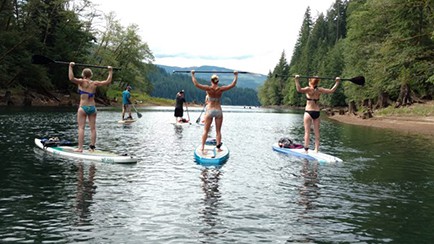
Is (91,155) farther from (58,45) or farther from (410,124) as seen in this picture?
(58,45)

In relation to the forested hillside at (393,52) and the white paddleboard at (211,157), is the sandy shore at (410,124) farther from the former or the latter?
the white paddleboard at (211,157)

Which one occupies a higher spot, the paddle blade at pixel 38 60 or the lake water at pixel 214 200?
the paddle blade at pixel 38 60

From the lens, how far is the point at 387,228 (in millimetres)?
7871

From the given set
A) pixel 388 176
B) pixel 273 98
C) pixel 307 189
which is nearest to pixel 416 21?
pixel 388 176

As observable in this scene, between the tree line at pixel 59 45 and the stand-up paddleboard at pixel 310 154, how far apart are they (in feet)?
154

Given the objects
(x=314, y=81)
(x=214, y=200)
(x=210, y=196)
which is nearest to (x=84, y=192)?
(x=210, y=196)

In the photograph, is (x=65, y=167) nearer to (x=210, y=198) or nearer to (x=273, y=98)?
(x=210, y=198)

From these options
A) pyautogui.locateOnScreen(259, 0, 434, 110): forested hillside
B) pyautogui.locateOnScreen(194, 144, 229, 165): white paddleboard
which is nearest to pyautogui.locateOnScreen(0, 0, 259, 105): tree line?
pyautogui.locateOnScreen(259, 0, 434, 110): forested hillside

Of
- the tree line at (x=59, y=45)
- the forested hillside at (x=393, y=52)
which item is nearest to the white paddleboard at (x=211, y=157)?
the forested hillside at (x=393, y=52)

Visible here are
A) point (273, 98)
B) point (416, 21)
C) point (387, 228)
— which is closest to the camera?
point (387, 228)

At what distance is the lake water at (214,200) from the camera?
7344mm

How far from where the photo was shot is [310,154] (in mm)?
16922

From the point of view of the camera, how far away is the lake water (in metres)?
7.34

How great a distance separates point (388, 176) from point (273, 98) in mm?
159690
